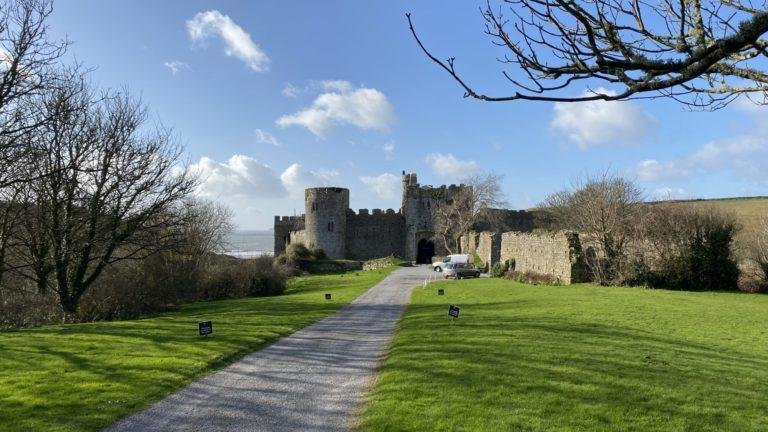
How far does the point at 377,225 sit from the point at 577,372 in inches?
1897

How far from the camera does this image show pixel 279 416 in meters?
6.99

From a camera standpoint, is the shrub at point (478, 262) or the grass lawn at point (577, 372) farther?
the shrub at point (478, 262)

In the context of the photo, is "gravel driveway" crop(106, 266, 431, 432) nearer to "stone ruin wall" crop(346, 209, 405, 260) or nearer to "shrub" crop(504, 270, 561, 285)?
"shrub" crop(504, 270, 561, 285)

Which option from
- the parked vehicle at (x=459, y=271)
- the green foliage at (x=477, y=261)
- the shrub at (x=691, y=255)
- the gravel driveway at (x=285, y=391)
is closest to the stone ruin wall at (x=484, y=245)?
the green foliage at (x=477, y=261)

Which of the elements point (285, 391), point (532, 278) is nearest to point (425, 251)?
point (532, 278)

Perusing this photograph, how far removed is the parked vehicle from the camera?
32812 millimetres

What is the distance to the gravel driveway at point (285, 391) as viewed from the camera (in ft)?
22.1

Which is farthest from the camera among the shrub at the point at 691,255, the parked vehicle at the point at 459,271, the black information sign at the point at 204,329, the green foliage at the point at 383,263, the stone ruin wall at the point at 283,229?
the stone ruin wall at the point at 283,229

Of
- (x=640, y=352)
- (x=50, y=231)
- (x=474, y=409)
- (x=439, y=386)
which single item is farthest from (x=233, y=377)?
(x=50, y=231)

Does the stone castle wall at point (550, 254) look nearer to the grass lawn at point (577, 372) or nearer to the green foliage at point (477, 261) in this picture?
the green foliage at point (477, 261)

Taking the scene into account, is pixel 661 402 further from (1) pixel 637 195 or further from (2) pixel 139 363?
(1) pixel 637 195

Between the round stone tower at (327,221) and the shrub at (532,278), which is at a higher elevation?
the round stone tower at (327,221)

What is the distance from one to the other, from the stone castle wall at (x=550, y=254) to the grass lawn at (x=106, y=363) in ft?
48.9

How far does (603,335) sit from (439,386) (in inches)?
227
